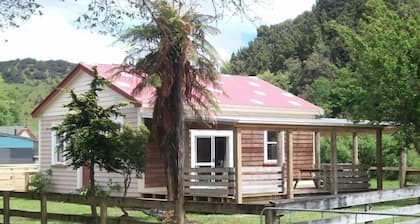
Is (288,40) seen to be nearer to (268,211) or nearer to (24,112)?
(24,112)

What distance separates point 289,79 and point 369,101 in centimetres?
4118

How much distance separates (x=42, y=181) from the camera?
25359 mm

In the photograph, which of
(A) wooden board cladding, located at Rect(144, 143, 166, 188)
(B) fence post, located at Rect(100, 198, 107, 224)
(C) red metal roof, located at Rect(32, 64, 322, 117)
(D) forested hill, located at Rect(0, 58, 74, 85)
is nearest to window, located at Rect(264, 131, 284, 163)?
(C) red metal roof, located at Rect(32, 64, 322, 117)

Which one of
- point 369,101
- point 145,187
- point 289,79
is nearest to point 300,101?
point 369,101

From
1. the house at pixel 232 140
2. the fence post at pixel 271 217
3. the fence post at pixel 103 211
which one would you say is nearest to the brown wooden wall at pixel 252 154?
the house at pixel 232 140

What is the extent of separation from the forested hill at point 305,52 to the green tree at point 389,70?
28695 millimetres

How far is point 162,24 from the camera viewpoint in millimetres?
13211

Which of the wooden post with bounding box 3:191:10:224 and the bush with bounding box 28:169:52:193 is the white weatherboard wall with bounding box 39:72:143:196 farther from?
the wooden post with bounding box 3:191:10:224

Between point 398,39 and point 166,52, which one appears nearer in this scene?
point 166,52

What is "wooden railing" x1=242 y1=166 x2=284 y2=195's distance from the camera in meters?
19.7

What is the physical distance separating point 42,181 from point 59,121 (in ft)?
7.95

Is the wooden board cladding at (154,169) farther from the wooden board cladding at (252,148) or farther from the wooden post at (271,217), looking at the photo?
the wooden post at (271,217)

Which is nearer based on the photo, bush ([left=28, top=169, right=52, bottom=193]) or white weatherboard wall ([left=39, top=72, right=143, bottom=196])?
white weatherboard wall ([left=39, top=72, right=143, bottom=196])

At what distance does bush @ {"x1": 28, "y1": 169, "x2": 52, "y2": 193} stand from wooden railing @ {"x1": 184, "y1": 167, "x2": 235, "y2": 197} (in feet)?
24.8
